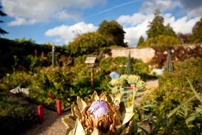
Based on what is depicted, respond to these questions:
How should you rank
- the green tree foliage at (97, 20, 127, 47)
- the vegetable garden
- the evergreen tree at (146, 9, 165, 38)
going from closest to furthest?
the vegetable garden < the green tree foliage at (97, 20, 127, 47) < the evergreen tree at (146, 9, 165, 38)

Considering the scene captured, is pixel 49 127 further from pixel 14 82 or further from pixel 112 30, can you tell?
pixel 112 30

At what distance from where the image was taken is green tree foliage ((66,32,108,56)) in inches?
487

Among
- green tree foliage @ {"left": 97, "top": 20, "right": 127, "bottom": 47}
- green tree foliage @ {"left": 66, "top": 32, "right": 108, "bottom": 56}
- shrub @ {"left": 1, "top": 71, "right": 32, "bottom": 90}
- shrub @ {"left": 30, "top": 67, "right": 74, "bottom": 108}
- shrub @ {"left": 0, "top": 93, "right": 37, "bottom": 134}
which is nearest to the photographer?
shrub @ {"left": 0, "top": 93, "right": 37, "bottom": 134}

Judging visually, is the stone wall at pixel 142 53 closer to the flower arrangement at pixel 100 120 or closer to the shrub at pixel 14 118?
the shrub at pixel 14 118

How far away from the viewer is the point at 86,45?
1237 centimetres

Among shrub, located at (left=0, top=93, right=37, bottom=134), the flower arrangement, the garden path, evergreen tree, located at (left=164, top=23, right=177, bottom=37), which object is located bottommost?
the garden path

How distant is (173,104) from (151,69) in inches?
295

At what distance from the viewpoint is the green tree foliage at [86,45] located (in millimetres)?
12363

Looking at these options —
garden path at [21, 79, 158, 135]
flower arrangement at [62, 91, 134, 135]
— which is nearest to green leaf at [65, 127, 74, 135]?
flower arrangement at [62, 91, 134, 135]

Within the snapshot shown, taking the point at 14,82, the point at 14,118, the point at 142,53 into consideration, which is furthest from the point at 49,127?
the point at 142,53

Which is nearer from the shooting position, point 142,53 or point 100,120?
point 100,120

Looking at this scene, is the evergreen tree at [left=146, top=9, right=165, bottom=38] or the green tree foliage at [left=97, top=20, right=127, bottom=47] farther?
the evergreen tree at [left=146, top=9, right=165, bottom=38]

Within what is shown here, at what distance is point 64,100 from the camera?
4094mm

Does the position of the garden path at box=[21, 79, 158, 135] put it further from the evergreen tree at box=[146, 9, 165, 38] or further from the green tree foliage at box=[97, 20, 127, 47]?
the evergreen tree at box=[146, 9, 165, 38]
